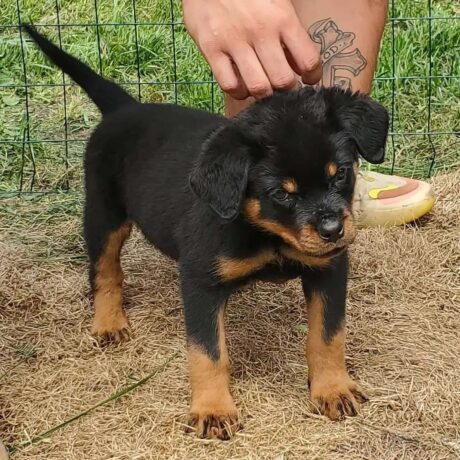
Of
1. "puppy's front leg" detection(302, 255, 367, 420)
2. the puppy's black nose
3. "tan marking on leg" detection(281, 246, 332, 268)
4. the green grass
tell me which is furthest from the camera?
the green grass

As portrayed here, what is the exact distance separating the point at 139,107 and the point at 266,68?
954 millimetres

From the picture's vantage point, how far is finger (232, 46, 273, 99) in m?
2.59

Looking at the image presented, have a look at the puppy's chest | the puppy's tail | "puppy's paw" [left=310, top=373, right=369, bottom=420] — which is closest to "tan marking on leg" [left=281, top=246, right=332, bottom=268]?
the puppy's chest

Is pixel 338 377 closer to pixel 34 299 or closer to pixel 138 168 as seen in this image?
pixel 138 168

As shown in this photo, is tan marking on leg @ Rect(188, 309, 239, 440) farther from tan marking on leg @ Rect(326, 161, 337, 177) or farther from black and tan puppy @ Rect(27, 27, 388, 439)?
tan marking on leg @ Rect(326, 161, 337, 177)

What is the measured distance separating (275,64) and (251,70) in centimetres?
7

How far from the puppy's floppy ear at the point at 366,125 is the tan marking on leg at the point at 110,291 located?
45.9 inches

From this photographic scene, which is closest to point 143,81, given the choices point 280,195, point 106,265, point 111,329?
point 106,265

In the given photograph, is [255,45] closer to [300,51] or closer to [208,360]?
[300,51]

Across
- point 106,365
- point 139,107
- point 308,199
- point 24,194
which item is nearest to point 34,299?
point 106,365

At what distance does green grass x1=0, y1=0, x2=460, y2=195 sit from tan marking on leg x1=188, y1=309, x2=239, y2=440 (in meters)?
2.43

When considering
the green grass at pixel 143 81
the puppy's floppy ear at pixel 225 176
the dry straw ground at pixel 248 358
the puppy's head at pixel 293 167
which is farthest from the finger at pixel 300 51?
the green grass at pixel 143 81

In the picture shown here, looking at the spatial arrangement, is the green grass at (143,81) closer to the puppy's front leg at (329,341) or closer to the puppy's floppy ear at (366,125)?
the puppy's front leg at (329,341)

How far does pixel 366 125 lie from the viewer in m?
2.61
